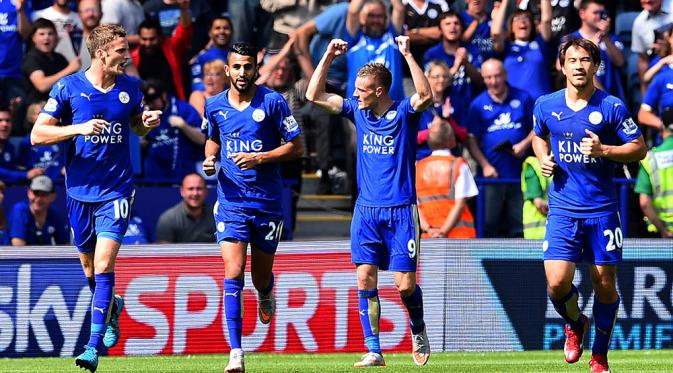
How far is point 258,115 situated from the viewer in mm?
11102

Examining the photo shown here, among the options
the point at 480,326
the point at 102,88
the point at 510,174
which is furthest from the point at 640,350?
the point at 102,88

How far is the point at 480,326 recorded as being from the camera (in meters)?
13.9

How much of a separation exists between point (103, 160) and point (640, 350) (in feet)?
20.1

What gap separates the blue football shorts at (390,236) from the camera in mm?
11648

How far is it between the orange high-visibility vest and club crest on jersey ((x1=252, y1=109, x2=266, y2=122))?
4.23m

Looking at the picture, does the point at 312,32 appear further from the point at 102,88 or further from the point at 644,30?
the point at 102,88

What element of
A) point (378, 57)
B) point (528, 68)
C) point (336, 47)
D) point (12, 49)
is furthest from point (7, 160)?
point (528, 68)

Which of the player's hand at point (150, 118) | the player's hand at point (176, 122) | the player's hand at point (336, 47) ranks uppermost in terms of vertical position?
the player's hand at point (336, 47)

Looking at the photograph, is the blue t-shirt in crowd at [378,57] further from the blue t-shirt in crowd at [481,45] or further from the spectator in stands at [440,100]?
the blue t-shirt in crowd at [481,45]

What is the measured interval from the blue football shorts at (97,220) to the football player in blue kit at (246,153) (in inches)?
29.7

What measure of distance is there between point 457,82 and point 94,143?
684 centimetres

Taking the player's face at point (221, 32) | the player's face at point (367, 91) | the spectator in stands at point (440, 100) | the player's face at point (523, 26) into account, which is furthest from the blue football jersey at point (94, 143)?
the player's face at point (523, 26)

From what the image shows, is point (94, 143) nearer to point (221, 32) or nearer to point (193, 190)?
point (193, 190)

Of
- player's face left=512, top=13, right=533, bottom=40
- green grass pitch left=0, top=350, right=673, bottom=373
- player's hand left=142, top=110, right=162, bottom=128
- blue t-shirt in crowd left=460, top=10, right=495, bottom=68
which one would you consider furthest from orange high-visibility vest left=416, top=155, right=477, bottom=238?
A: player's hand left=142, top=110, right=162, bottom=128
